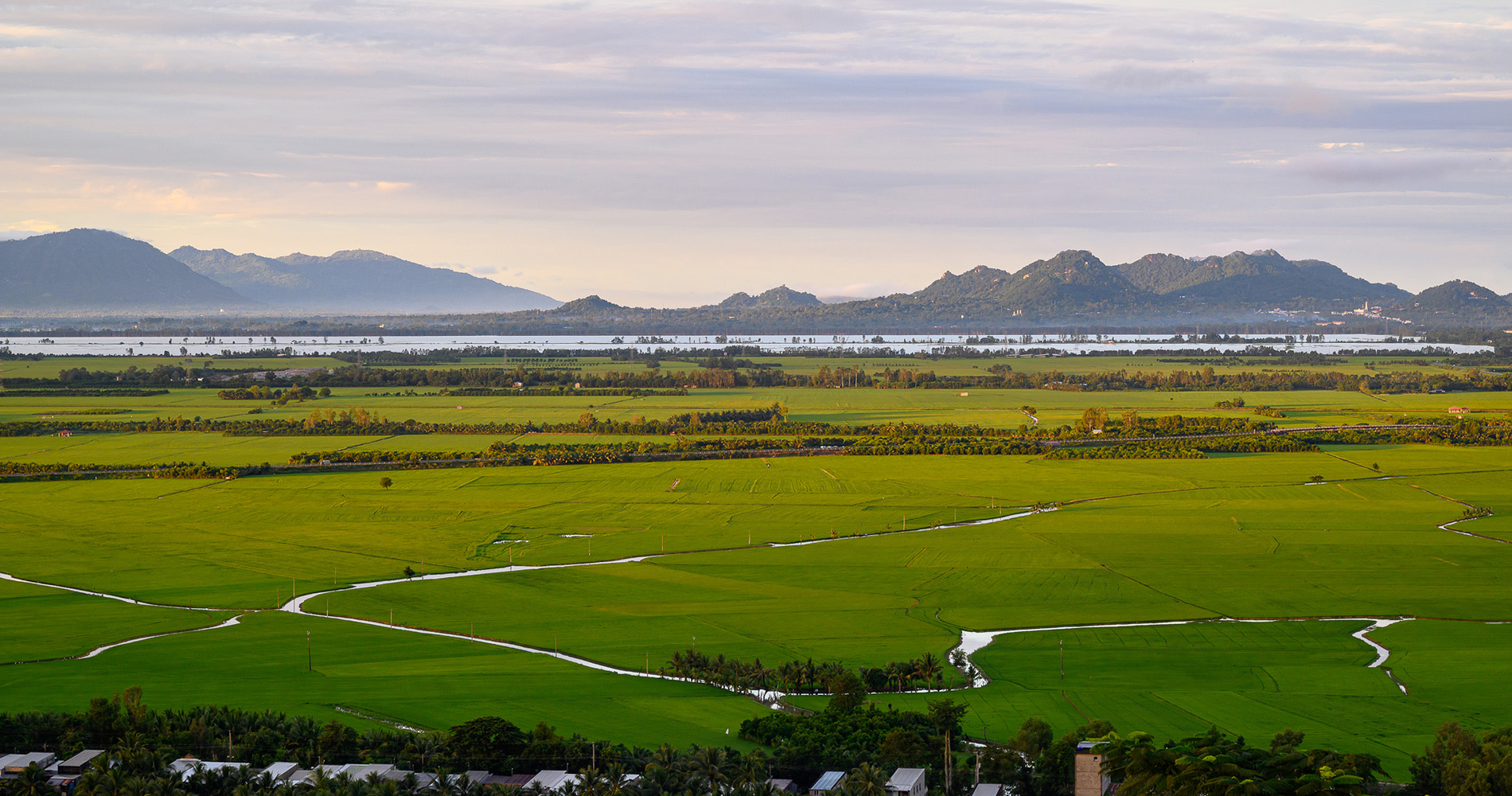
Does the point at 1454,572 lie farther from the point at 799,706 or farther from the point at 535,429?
the point at 535,429

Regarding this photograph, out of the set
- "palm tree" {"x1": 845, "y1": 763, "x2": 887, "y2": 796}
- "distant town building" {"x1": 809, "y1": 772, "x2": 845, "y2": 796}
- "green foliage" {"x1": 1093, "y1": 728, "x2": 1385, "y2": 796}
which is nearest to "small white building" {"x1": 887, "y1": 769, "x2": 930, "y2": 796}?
"palm tree" {"x1": 845, "y1": 763, "x2": 887, "y2": 796}

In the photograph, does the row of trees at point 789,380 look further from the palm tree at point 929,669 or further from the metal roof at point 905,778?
the metal roof at point 905,778

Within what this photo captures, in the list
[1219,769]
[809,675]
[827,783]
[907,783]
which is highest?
[1219,769]

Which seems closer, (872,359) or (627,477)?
(627,477)

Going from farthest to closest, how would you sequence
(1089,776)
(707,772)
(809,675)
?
(809,675), (707,772), (1089,776)

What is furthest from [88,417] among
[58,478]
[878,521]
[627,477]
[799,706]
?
[799,706]

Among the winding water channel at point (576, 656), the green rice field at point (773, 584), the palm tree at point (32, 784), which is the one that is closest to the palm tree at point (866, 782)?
the green rice field at point (773, 584)

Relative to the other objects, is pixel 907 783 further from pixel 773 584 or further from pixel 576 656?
pixel 773 584

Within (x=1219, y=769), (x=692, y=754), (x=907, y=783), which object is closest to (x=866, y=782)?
(x=907, y=783)

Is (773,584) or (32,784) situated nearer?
(32,784)

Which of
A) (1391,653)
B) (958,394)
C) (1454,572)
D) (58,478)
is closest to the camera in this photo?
(1391,653)
